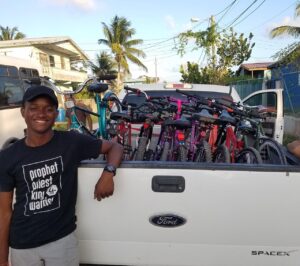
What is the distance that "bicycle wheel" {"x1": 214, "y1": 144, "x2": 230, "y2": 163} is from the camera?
11.3 ft

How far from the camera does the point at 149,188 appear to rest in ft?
7.44

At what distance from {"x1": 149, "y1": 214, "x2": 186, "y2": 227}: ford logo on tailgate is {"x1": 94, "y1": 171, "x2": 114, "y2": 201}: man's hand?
28cm

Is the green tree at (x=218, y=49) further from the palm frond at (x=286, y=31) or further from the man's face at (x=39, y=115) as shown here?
the man's face at (x=39, y=115)

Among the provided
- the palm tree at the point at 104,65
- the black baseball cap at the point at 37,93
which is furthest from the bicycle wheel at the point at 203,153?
the palm tree at the point at 104,65

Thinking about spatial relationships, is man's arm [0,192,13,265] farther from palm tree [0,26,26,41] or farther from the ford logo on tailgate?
palm tree [0,26,26,41]

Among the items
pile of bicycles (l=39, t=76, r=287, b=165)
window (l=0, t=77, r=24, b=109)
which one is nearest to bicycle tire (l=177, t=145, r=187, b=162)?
pile of bicycles (l=39, t=76, r=287, b=165)

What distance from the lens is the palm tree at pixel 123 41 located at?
1583 inches

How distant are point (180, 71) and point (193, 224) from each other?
37.7 m

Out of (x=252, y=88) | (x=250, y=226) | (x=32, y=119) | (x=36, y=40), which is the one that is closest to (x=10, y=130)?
(x=32, y=119)

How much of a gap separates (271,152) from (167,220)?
173 centimetres

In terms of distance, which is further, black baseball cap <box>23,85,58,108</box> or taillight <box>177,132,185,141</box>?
taillight <box>177,132,185,141</box>

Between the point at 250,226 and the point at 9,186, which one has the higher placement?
the point at 9,186

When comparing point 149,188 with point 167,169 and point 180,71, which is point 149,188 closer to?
point 167,169

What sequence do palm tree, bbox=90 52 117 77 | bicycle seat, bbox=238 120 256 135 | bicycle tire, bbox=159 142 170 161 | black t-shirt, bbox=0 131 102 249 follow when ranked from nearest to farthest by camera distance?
black t-shirt, bbox=0 131 102 249
bicycle tire, bbox=159 142 170 161
bicycle seat, bbox=238 120 256 135
palm tree, bbox=90 52 117 77
